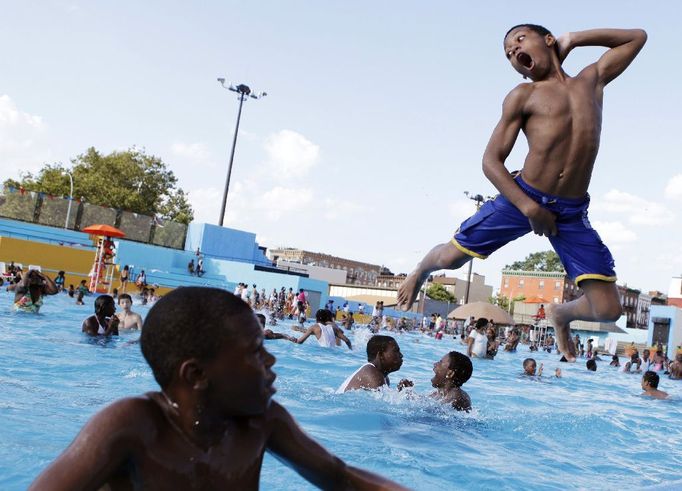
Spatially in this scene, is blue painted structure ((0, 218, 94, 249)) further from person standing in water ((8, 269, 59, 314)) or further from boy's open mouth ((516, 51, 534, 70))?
boy's open mouth ((516, 51, 534, 70))

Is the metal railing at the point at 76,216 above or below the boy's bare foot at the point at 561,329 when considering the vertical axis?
above

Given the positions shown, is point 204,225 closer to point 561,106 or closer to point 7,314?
point 7,314

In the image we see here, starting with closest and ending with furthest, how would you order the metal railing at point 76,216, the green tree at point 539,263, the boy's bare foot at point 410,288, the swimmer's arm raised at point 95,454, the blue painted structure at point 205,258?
1. the swimmer's arm raised at point 95,454
2. the boy's bare foot at point 410,288
3. the blue painted structure at point 205,258
4. the metal railing at point 76,216
5. the green tree at point 539,263

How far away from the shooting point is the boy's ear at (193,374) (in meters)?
1.77

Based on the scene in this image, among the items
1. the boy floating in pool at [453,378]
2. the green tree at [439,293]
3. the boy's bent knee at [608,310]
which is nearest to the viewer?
the boy's bent knee at [608,310]

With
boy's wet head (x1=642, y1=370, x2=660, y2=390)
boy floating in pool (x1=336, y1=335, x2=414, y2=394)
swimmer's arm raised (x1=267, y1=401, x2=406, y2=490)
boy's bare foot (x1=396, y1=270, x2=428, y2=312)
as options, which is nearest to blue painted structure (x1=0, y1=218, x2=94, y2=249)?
boy's wet head (x1=642, y1=370, x2=660, y2=390)

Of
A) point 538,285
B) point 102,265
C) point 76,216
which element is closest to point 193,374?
point 102,265

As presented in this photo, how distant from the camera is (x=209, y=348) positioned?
1.76 m

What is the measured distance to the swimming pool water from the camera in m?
4.64

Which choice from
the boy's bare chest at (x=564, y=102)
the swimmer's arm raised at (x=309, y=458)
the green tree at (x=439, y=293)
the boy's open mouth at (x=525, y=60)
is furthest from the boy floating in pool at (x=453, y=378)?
the green tree at (x=439, y=293)

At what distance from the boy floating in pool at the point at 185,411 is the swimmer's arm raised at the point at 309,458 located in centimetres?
13

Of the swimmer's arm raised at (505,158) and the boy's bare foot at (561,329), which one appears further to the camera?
the boy's bare foot at (561,329)

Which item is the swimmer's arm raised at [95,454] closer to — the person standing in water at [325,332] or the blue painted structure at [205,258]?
the person standing in water at [325,332]

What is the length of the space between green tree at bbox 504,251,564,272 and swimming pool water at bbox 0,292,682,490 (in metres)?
95.7
